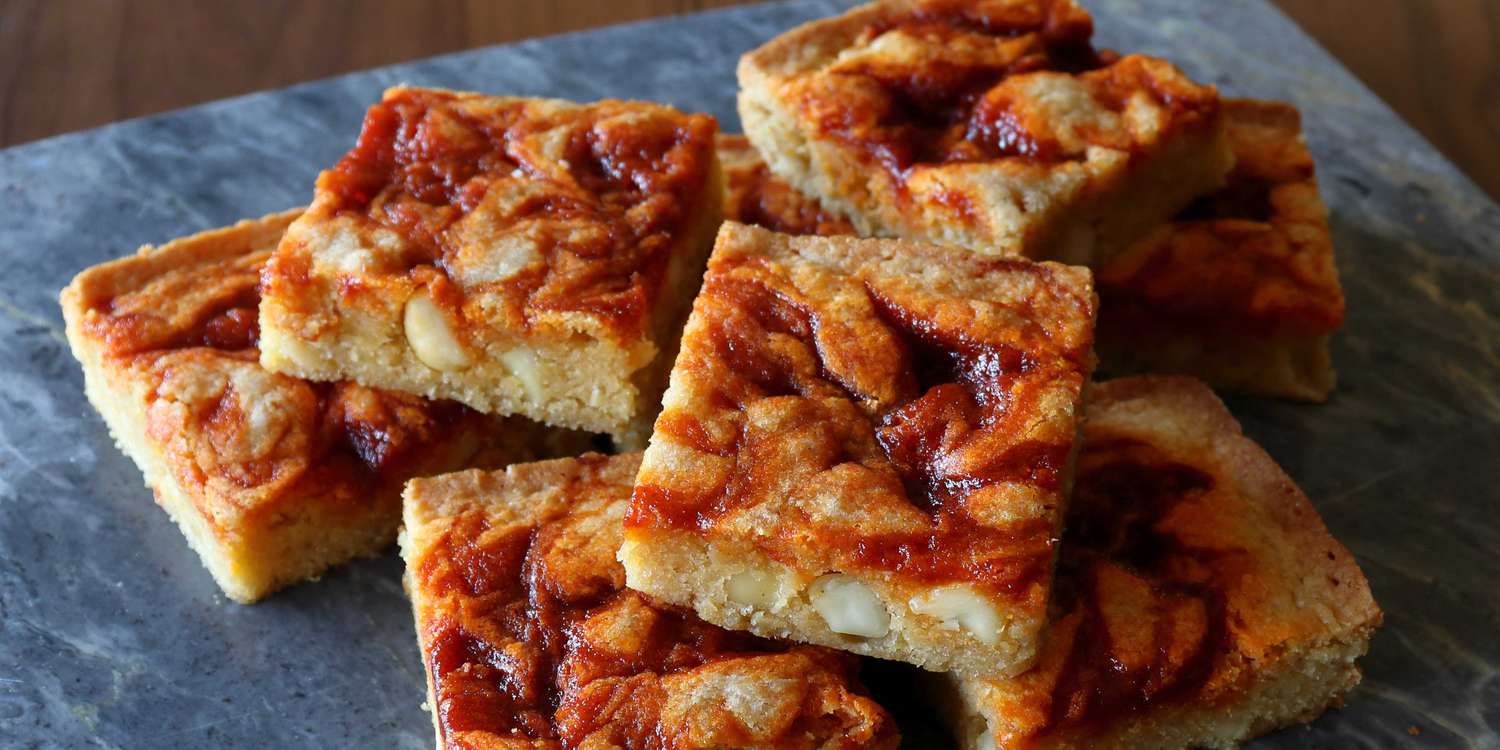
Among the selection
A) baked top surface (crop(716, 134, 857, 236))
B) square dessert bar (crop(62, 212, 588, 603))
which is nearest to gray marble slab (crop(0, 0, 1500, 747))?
square dessert bar (crop(62, 212, 588, 603))

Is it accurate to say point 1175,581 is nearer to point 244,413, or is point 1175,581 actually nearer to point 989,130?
point 989,130

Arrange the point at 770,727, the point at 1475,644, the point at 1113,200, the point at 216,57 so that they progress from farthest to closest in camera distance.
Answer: the point at 216,57
the point at 1113,200
the point at 1475,644
the point at 770,727

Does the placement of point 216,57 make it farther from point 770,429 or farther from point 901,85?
point 770,429

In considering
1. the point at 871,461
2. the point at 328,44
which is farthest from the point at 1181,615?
the point at 328,44

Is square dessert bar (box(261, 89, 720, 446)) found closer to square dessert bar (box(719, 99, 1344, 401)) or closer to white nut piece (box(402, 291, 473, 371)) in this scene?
white nut piece (box(402, 291, 473, 371))

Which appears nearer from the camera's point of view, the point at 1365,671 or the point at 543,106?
the point at 1365,671

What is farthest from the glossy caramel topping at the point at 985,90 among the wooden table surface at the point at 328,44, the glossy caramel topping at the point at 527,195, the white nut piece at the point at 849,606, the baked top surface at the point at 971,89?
the wooden table surface at the point at 328,44

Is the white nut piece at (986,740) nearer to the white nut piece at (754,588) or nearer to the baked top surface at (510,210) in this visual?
the white nut piece at (754,588)

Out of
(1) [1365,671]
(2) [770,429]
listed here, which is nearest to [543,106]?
(2) [770,429]
